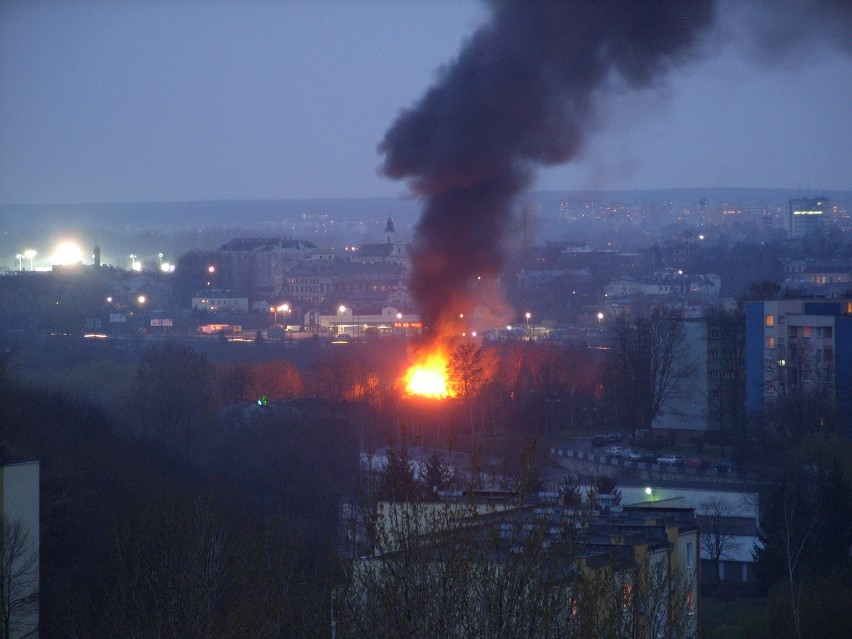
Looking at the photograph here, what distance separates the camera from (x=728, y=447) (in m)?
17.0

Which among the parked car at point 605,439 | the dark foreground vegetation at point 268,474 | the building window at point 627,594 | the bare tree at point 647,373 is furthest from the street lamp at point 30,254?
the building window at point 627,594

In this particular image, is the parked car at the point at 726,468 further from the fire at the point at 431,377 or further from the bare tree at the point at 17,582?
the bare tree at the point at 17,582

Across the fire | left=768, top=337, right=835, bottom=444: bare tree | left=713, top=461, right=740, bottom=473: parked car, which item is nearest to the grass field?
left=713, top=461, right=740, bottom=473: parked car

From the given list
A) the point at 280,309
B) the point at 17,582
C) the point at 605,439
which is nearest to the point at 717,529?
the point at 605,439

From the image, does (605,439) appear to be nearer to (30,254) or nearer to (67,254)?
(30,254)

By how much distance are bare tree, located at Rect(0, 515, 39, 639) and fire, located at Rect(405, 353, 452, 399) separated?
458 inches

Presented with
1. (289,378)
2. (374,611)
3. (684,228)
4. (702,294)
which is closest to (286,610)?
(374,611)

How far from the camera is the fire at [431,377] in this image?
18859mm

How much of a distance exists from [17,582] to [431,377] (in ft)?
39.9

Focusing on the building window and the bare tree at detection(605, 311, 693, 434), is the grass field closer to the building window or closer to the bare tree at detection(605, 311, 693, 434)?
the building window

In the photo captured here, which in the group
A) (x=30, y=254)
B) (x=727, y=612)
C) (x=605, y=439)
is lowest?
(x=727, y=612)

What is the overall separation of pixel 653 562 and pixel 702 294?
35.2m

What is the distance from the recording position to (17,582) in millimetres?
7082

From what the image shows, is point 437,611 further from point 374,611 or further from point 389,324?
point 389,324
